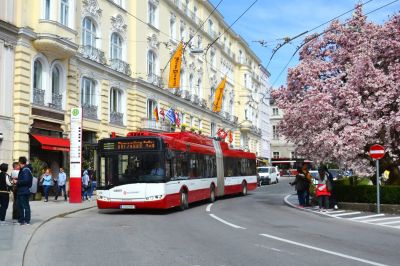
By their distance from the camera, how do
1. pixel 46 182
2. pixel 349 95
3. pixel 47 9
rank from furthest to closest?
pixel 47 9, pixel 46 182, pixel 349 95

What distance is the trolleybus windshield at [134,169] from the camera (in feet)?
60.0

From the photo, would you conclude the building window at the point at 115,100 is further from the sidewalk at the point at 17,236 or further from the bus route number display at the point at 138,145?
the sidewalk at the point at 17,236

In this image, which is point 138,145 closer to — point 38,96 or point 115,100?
point 38,96

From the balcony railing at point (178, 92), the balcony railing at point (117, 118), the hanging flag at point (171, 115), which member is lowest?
the balcony railing at point (117, 118)

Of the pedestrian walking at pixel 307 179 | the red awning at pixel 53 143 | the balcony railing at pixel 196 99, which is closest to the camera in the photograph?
the pedestrian walking at pixel 307 179

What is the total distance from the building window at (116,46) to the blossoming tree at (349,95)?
52.0 feet

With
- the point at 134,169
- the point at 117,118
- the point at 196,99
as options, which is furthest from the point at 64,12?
the point at 196,99

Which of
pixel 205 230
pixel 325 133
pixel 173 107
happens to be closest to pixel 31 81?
pixel 325 133

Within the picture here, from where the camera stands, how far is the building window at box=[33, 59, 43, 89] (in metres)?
28.3

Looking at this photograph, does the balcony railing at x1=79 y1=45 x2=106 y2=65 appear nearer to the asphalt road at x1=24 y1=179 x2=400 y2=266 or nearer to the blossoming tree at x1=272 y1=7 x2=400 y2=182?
the blossoming tree at x1=272 y1=7 x2=400 y2=182

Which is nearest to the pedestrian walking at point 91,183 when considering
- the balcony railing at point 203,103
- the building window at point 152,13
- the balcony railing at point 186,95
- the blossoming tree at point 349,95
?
the blossoming tree at point 349,95

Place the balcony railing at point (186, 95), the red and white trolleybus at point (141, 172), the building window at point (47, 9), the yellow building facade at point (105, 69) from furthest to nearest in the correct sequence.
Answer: the balcony railing at point (186, 95) → the building window at point (47, 9) → the yellow building facade at point (105, 69) → the red and white trolleybus at point (141, 172)

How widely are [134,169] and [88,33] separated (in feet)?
57.3

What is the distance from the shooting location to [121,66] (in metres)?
37.1
